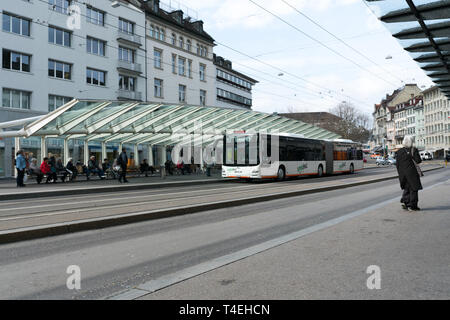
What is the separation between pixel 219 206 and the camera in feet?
32.9

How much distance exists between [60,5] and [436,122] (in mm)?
83946

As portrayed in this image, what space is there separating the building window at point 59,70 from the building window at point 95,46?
9.77ft

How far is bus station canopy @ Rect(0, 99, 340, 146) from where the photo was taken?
21359mm

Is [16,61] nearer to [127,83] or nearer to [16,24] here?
[16,24]

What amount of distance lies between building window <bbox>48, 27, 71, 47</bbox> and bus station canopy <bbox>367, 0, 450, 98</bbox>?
29835 millimetres

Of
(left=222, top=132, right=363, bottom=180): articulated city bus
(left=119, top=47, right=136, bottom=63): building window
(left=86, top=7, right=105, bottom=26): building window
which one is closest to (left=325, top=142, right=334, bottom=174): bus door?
(left=222, top=132, right=363, bottom=180): articulated city bus

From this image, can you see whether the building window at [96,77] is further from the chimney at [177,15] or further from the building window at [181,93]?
the chimney at [177,15]

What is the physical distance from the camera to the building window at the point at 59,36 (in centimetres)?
3222

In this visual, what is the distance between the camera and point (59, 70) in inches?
1298

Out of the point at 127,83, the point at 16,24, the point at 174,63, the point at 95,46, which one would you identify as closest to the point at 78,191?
the point at 16,24

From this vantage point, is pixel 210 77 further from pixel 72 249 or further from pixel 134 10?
pixel 72 249

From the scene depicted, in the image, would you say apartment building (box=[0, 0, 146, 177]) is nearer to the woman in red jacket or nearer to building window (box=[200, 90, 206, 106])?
the woman in red jacket
